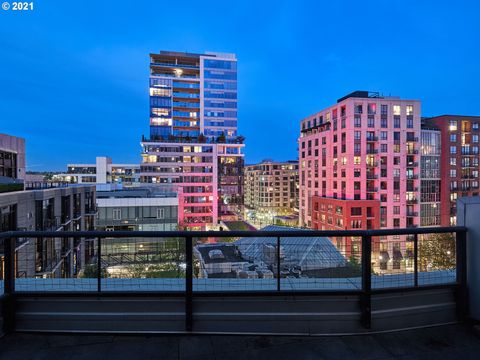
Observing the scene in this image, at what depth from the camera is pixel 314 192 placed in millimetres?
45906

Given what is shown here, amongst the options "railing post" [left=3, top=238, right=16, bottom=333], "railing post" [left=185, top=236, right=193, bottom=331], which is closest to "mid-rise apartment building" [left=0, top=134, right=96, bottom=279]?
"railing post" [left=3, top=238, right=16, bottom=333]

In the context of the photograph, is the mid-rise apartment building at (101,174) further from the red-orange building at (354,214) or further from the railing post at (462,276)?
the railing post at (462,276)

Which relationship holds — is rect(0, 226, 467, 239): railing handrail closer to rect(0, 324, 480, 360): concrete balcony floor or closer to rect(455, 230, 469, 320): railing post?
rect(455, 230, 469, 320): railing post

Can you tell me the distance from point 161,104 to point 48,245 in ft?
161

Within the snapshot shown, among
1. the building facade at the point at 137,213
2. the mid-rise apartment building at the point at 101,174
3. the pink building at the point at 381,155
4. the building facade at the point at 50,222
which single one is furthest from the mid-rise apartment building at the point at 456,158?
the mid-rise apartment building at the point at 101,174

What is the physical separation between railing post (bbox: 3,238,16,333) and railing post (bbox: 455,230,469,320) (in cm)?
521

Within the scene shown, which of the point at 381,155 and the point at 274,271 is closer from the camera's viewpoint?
the point at 274,271

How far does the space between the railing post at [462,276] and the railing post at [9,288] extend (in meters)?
5.21

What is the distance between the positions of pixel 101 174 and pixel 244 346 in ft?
302

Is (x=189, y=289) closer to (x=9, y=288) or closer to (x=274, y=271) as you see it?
(x=274, y=271)

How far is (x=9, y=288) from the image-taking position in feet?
10.4

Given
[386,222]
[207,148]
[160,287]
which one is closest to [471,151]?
[386,222]

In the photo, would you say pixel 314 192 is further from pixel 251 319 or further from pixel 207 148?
pixel 251 319

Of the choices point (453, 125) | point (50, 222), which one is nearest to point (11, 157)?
point (50, 222)
